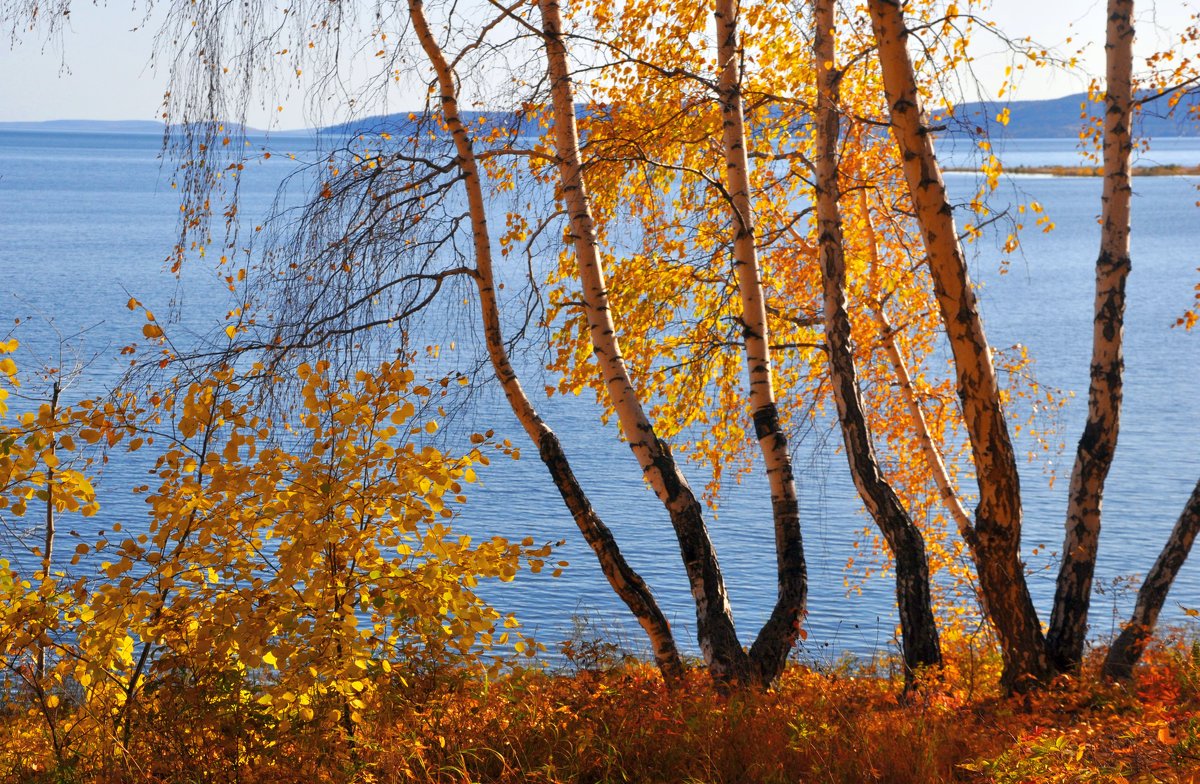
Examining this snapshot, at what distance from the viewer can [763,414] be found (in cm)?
605

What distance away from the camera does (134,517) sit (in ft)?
48.3

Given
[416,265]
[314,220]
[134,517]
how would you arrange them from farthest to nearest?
[134,517] < [416,265] < [314,220]

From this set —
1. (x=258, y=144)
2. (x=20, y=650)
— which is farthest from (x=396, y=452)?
(x=258, y=144)

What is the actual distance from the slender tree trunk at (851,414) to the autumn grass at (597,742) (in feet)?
3.62

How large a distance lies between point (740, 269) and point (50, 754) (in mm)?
4164

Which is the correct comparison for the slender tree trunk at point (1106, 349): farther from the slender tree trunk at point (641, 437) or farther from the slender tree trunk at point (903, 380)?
the slender tree trunk at point (903, 380)

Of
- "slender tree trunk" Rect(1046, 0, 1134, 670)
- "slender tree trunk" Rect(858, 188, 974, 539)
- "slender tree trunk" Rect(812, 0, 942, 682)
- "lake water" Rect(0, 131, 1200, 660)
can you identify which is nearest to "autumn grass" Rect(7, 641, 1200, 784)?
"slender tree trunk" Rect(1046, 0, 1134, 670)

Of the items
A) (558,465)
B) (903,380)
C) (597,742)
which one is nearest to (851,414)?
(558,465)

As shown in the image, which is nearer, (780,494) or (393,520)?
(393,520)

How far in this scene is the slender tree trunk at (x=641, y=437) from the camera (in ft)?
19.1

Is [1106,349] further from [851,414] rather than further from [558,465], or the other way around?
[558,465]

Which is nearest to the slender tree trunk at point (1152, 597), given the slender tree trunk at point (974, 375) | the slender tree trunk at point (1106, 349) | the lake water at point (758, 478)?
the slender tree trunk at point (1106, 349)

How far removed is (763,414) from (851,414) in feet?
1.89

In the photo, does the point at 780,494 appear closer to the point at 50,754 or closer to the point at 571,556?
the point at 50,754
